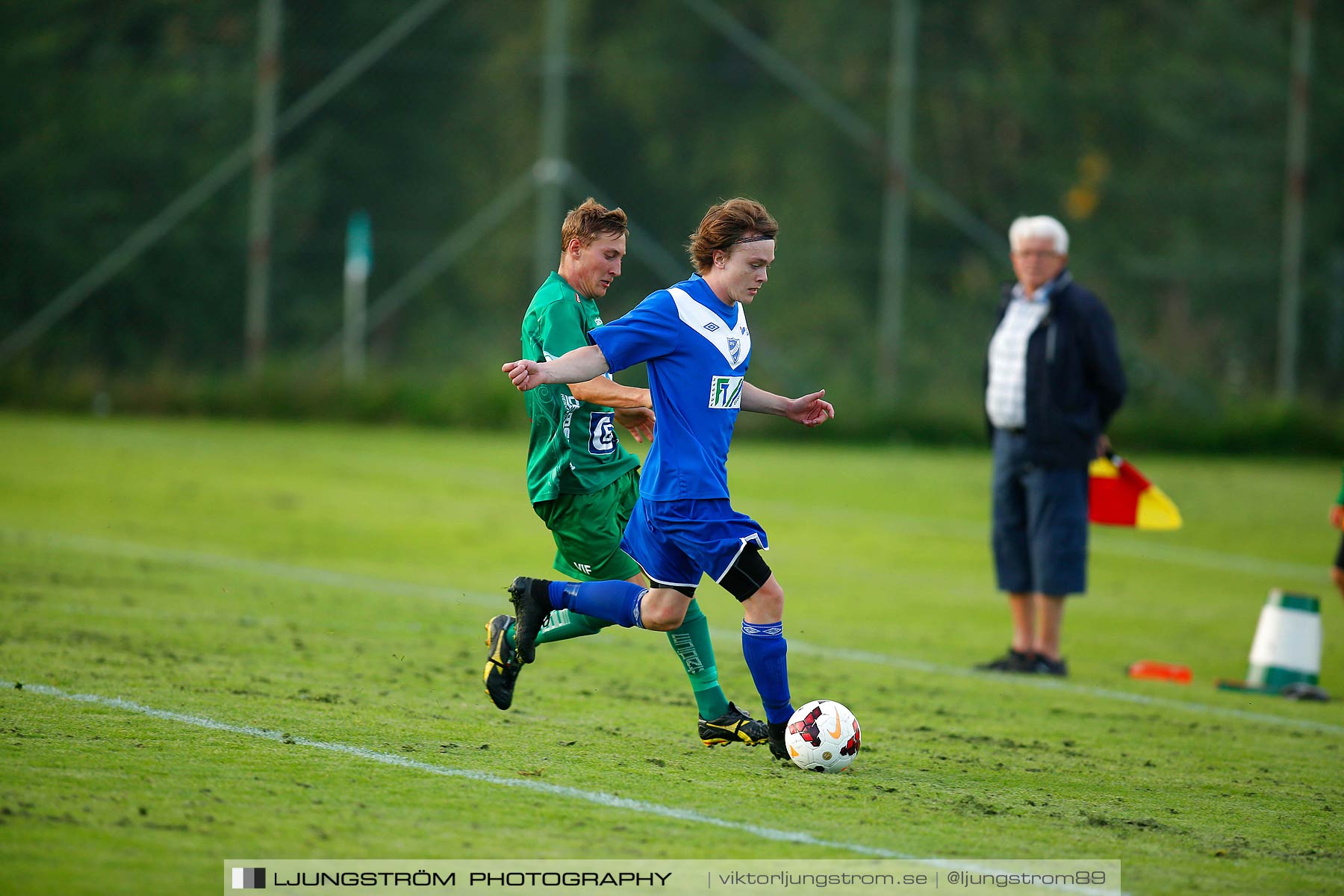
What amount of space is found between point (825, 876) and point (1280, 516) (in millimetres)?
12421

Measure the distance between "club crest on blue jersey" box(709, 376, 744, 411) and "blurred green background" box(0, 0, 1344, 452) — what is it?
15.0 metres

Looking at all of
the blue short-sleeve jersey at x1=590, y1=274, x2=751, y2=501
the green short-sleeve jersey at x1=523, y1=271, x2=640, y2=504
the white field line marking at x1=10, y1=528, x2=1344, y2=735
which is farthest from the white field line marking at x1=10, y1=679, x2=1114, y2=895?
the white field line marking at x1=10, y1=528, x2=1344, y2=735

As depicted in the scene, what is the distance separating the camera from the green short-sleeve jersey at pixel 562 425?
6.38 meters

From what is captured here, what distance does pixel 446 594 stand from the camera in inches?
423

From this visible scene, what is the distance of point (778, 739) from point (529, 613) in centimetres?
113

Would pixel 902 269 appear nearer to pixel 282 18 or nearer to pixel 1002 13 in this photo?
pixel 1002 13

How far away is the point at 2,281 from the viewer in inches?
838

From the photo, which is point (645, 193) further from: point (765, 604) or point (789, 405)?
point (765, 604)

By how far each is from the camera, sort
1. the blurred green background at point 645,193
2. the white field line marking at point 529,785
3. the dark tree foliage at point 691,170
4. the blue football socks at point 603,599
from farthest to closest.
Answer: the dark tree foliage at point 691,170 → the blurred green background at point 645,193 → the blue football socks at point 603,599 → the white field line marking at point 529,785

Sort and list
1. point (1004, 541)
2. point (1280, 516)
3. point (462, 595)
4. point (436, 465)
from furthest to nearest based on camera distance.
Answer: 1. point (436, 465)
2. point (1280, 516)
3. point (462, 595)
4. point (1004, 541)

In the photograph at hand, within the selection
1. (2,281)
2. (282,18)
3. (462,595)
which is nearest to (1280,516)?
(462,595)

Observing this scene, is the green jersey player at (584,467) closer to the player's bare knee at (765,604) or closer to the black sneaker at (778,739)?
the black sneaker at (778,739)

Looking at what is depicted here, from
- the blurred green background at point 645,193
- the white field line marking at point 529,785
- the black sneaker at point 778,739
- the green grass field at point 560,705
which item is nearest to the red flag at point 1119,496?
the green grass field at point 560,705

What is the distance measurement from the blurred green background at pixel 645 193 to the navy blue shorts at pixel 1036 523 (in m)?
12.1
